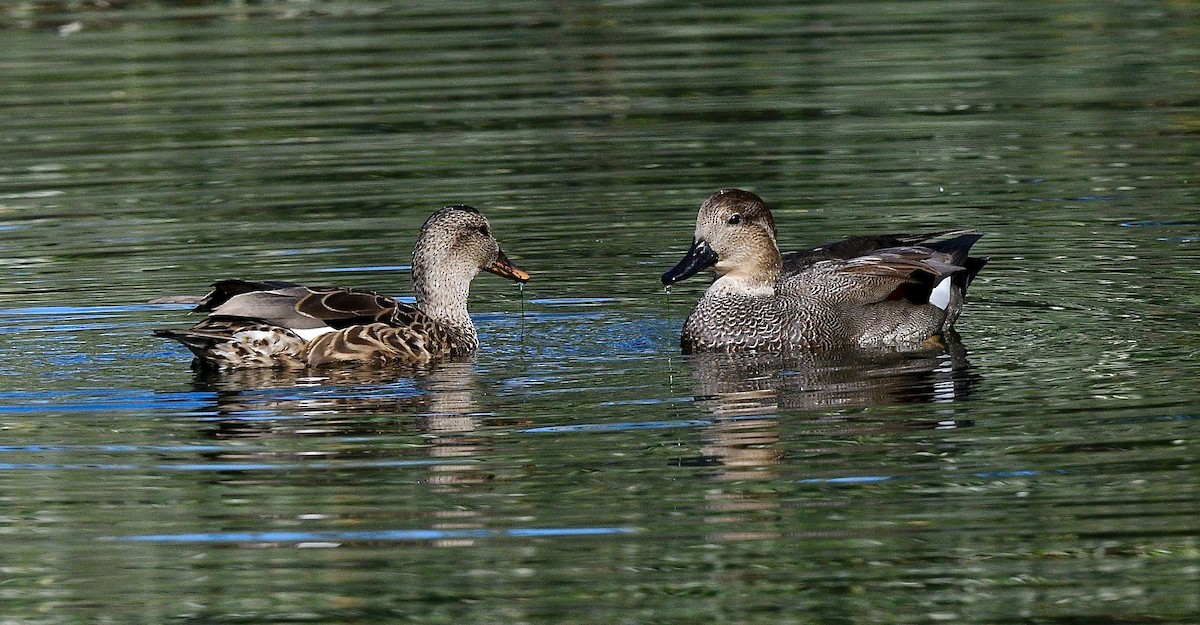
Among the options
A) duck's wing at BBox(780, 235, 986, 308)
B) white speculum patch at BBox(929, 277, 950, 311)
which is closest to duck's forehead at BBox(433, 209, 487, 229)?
duck's wing at BBox(780, 235, 986, 308)

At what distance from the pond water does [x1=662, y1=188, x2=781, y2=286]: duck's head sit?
0.43m

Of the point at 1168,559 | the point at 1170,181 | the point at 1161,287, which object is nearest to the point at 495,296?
the point at 1161,287

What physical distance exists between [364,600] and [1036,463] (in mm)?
2670

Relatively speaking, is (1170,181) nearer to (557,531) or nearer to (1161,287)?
(1161,287)

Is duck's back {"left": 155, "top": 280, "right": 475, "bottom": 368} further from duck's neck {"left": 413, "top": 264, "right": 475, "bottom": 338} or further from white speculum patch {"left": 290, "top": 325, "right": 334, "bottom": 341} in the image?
duck's neck {"left": 413, "top": 264, "right": 475, "bottom": 338}

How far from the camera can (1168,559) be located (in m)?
6.73

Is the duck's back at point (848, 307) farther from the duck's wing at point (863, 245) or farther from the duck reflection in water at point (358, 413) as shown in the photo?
the duck reflection in water at point (358, 413)

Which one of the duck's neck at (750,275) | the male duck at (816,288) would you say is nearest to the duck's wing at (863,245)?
the male duck at (816,288)

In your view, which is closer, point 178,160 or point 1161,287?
point 1161,287

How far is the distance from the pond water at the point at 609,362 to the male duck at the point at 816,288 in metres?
0.26

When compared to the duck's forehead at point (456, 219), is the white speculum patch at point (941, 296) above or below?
below

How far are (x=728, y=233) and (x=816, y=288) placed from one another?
56 cm

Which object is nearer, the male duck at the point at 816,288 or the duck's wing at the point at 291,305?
the duck's wing at the point at 291,305

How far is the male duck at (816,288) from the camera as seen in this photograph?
1080cm
